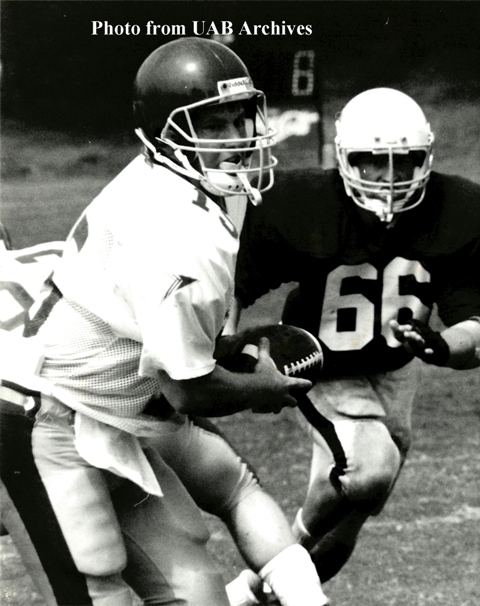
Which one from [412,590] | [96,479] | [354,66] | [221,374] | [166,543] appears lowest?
[412,590]

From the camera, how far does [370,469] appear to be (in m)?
2.29

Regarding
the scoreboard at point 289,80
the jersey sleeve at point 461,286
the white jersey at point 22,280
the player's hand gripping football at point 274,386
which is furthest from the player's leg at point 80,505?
the scoreboard at point 289,80

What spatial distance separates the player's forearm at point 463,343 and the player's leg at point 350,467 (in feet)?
0.83

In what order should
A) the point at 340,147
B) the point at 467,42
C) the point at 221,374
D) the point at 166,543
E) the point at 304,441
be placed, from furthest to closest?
the point at 304,441 → the point at 467,42 → the point at 340,147 → the point at 166,543 → the point at 221,374

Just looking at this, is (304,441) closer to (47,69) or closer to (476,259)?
(476,259)

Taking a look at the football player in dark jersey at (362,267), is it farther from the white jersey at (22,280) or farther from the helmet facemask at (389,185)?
the white jersey at (22,280)

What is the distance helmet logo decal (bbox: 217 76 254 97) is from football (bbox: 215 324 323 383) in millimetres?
457

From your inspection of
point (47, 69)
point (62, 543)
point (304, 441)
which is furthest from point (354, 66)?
point (62, 543)

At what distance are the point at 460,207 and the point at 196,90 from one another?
89cm

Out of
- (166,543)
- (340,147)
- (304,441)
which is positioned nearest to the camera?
(166,543)

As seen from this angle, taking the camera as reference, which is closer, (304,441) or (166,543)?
(166,543)

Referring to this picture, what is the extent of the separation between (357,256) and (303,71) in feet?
2.06

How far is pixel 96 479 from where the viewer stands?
1651 mm

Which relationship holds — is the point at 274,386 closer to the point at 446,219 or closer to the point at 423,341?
the point at 423,341
